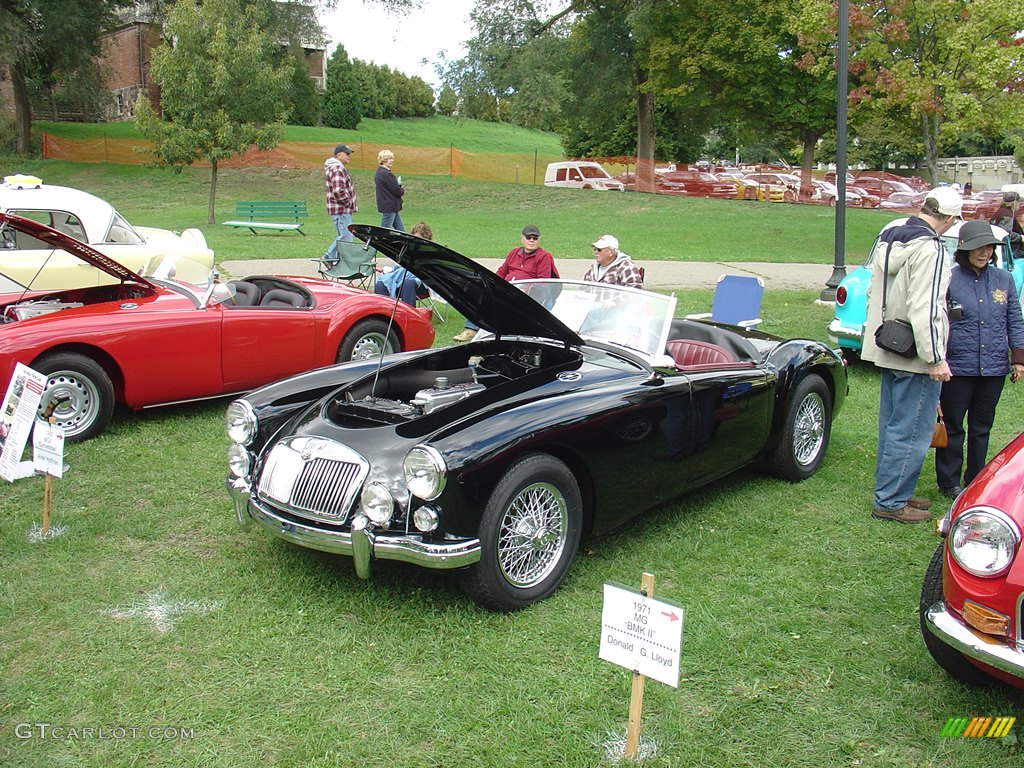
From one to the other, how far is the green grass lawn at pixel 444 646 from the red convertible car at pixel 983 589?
0.22 metres

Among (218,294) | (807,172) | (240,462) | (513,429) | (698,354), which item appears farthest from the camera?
(807,172)

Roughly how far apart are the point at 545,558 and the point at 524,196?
28.3 meters

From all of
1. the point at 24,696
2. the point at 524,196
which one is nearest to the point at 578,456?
the point at 24,696

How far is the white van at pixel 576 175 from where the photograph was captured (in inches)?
1423

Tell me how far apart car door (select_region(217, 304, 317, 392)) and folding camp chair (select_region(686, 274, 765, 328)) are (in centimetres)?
432

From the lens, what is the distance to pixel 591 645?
386 cm

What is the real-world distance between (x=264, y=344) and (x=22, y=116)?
34.4 m

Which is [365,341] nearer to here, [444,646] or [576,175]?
[444,646]

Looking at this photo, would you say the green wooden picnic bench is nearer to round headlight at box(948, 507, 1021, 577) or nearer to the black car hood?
the black car hood

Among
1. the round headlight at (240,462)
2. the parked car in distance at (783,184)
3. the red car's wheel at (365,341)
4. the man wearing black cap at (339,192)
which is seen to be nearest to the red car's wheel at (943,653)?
the round headlight at (240,462)

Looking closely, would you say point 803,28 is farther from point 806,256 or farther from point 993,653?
point 993,653

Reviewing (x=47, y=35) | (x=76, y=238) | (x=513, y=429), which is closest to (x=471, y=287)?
(x=513, y=429)

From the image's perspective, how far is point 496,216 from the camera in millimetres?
27375

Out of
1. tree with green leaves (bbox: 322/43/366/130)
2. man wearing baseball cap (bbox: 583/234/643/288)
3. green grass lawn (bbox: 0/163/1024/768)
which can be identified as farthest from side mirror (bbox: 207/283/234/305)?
tree with green leaves (bbox: 322/43/366/130)
